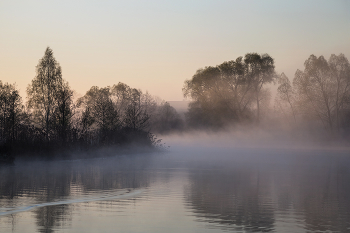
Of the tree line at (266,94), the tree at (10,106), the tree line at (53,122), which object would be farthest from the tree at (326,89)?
the tree at (10,106)

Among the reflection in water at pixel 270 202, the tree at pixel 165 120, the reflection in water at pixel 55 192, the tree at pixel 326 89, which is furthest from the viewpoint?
the tree at pixel 165 120

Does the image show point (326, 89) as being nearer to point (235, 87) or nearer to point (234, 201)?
point (235, 87)

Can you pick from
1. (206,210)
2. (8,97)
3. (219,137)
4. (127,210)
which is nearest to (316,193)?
(206,210)

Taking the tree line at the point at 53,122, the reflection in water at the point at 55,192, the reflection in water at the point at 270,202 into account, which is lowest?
the reflection in water at the point at 270,202

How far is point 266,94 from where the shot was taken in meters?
72.1

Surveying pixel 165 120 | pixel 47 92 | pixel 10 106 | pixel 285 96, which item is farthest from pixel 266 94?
pixel 10 106

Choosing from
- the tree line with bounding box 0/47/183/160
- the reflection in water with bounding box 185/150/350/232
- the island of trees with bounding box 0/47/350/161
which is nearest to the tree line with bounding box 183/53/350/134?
the island of trees with bounding box 0/47/350/161

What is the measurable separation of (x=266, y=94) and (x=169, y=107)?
30006 millimetres

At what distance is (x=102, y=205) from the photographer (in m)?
12.8

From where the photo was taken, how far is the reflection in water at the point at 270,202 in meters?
10.3

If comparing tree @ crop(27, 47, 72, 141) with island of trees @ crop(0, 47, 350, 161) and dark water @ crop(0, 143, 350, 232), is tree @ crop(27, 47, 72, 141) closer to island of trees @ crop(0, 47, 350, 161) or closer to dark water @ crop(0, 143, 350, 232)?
island of trees @ crop(0, 47, 350, 161)

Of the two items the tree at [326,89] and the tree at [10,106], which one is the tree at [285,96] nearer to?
the tree at [326,89]

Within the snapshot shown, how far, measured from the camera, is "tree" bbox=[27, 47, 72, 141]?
44375mm

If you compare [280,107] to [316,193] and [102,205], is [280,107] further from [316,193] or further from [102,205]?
[102,205]
